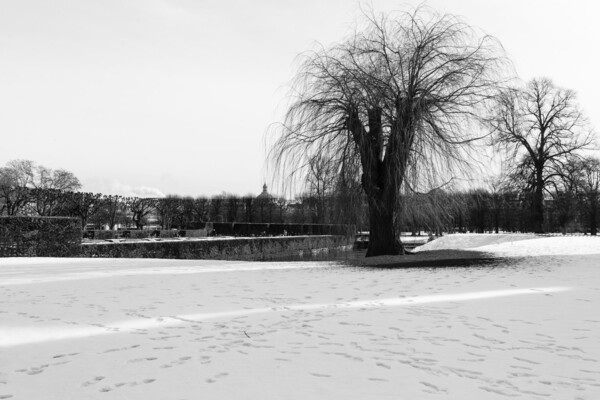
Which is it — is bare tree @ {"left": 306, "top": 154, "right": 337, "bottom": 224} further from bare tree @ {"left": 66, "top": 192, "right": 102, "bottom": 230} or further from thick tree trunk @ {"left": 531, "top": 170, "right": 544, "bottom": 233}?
bare tree @ {"left": 66, "top": 192, "right": 102, "bottom": 230}

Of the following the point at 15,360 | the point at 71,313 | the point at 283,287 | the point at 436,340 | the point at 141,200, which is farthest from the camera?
the point at 141,200

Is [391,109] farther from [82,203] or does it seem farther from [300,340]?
[82,203]

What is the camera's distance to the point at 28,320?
201 inches

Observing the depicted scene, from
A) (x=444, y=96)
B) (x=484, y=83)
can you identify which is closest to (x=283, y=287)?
(x=444, y=96)

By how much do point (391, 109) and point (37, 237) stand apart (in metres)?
13.2

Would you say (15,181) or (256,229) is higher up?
(15,181)

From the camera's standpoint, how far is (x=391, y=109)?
1246 cm

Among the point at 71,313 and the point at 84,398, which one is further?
the point at 71,313

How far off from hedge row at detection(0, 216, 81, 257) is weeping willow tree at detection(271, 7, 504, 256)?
30.7 ft

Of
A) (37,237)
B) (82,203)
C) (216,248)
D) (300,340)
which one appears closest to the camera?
(300,340)

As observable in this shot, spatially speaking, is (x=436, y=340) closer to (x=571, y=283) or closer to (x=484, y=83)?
(x=571, y=283)

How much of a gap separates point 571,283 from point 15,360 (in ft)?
26.5

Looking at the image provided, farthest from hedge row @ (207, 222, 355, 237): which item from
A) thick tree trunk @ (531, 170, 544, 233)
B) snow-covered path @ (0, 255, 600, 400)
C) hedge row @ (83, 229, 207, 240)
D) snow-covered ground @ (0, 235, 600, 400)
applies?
snow-covered path @ (0, 255, 600, 400)

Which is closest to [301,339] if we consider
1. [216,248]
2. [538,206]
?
[216,248]
